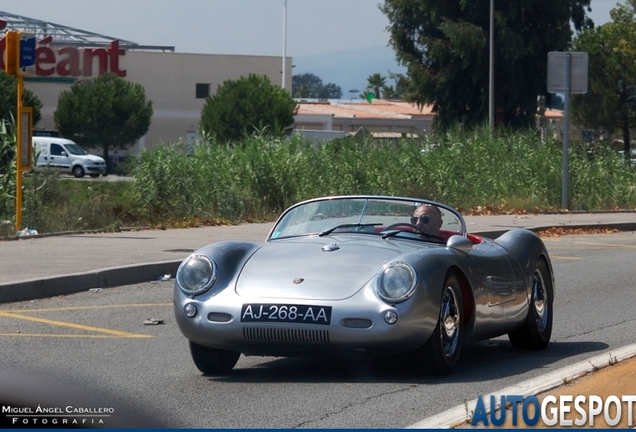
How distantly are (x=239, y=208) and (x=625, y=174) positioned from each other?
1190cm

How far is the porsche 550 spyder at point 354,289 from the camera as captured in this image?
20.5 ft

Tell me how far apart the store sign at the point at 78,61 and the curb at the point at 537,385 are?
62289 mm

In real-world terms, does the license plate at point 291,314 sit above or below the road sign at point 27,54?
below

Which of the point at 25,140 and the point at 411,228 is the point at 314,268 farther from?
the point at 25,140

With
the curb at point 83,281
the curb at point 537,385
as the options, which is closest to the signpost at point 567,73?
the curb at point 83,281

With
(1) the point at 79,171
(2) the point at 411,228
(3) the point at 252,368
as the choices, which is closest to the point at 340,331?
(3) the point at 252,368

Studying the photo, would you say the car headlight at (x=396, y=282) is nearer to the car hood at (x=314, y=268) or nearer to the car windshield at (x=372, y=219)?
the car hood at (x=314, y=268)

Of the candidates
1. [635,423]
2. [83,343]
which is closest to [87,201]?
[83,343]

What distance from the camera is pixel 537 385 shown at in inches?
237

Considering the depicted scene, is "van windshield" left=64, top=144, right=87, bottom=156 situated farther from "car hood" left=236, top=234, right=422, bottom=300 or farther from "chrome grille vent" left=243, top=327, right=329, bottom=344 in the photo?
"chrome grille vent" left=243, top=327, right=329, bottom=344

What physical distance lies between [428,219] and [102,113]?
56.2 m

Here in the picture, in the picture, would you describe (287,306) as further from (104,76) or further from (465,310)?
(104,76)

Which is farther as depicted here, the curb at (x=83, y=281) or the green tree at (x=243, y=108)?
the green tree at (x=243, y=108)

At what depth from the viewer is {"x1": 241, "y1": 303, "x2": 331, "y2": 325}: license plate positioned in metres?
6.21
